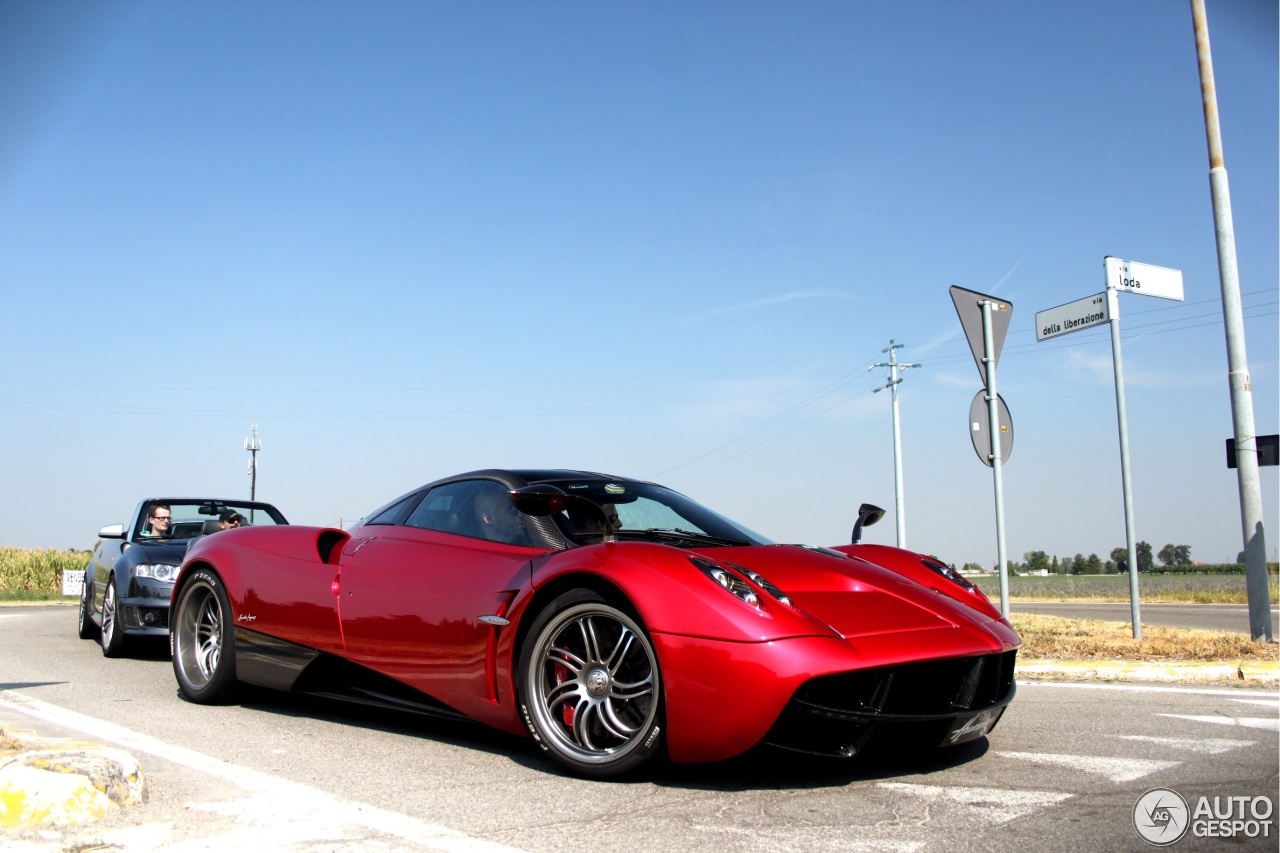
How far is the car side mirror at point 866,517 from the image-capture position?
527 cm

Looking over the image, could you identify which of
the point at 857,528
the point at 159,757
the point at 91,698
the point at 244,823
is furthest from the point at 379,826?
the point at 91,698

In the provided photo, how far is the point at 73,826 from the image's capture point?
10.2 ft

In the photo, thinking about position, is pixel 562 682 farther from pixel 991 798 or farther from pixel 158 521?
pixel 158 521

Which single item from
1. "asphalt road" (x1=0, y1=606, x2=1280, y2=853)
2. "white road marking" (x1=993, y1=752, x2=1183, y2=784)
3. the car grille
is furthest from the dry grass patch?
the car grille

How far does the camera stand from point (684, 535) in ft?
14.8

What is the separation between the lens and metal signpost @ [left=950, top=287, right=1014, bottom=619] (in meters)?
8.59

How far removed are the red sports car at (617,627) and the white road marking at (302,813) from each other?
76cm

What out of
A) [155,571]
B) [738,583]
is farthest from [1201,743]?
[155,571]

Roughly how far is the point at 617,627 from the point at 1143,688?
3.95 m

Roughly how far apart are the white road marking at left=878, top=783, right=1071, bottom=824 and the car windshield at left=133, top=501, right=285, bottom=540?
6.94m

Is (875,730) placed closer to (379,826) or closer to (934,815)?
(934,815)

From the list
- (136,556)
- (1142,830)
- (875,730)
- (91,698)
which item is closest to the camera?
(1142,830)

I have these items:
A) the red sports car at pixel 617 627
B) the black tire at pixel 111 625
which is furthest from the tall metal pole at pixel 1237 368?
the black tire at pixel 111 625

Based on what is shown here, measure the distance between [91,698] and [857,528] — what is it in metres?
4.44
